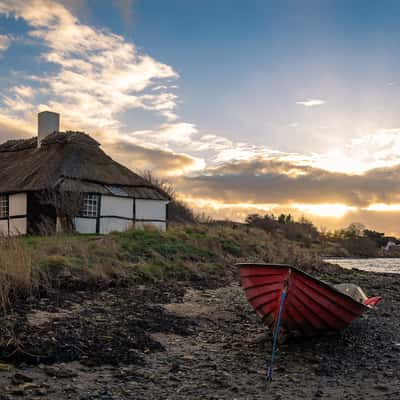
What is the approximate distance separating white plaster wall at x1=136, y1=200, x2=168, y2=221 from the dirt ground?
55.3 ft

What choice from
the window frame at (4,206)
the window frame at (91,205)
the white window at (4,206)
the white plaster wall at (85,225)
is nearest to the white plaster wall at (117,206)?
the window frame at (91,205)

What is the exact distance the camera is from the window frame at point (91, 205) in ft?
83.2

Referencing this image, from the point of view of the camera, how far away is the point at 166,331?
8867 mm

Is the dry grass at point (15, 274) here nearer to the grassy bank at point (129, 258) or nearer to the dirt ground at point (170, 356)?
the grassy bank at point (129, 258)

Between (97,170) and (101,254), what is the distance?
12380 mm

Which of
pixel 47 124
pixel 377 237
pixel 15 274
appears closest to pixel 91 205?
pixel 47 124

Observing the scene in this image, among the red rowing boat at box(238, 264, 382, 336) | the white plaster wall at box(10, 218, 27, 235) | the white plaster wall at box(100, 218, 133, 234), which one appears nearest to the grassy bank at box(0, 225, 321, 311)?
the red rowing boat at box(238, 264, 382, 336)

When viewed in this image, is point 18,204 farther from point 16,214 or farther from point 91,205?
point 91,205

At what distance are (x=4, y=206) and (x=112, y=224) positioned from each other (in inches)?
233

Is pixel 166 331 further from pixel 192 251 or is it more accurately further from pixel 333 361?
pixel 192 251

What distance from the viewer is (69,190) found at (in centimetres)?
2403

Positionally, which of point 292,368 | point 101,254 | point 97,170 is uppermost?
point 97,170

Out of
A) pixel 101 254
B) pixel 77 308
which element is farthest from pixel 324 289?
pixel 101 254

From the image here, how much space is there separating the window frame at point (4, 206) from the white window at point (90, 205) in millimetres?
4334
